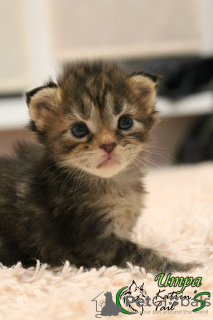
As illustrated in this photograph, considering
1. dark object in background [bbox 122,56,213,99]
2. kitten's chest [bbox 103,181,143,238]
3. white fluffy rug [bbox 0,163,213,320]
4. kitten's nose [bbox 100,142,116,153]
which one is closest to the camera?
→ white fluffy rug [bbox 0,163,213,320]

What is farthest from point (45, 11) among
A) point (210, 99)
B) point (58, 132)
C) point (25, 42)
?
point (58, 132)

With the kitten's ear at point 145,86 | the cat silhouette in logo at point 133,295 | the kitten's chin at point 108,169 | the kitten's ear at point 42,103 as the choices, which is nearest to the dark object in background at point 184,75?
the kitten's ear at point 145,86

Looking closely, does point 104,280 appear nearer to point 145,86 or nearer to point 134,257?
point 134,257

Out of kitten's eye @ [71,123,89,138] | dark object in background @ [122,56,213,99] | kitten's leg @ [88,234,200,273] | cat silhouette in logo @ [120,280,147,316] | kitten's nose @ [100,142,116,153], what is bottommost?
kitten's leg @ [88,234,200,273]

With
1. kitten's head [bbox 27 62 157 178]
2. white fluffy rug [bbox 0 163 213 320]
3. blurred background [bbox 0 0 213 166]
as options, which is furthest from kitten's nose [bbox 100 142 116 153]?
blurred background [bbox 0 0 213 166]

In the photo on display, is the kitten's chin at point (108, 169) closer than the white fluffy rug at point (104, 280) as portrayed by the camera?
No

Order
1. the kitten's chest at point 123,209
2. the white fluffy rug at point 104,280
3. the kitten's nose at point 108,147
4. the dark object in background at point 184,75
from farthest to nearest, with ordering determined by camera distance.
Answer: the dark object in background at point 184,75
the kitten's chest at point 123,209
the kitten's nose at point 108,147
the white fluffy rug at point 104,280

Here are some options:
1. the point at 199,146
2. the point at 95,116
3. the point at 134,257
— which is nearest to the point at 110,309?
the point at 134,257

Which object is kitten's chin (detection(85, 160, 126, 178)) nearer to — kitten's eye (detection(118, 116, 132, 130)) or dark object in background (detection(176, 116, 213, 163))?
kitten's eye (detection(118, 116, 132, 130))

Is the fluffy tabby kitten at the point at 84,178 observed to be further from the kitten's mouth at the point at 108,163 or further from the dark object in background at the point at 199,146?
the dark object in background at the point at 199,146
